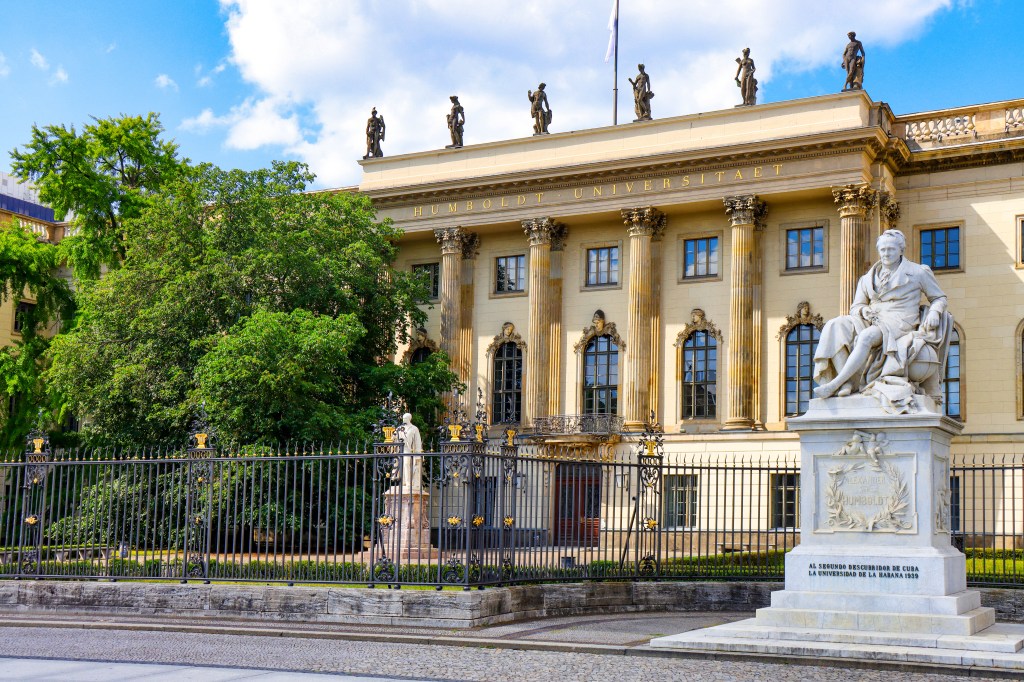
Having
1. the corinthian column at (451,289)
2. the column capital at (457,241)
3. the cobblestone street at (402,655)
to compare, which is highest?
the column capital at (457,241)

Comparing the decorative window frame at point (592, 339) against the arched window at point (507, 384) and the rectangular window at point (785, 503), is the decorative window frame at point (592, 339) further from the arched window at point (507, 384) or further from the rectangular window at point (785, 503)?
the rectangular window at point (785, 503)

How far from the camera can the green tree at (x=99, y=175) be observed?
42125 millimetres

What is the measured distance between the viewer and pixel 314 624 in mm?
15562

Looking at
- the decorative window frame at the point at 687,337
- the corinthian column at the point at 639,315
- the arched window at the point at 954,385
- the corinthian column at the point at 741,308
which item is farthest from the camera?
the corinthian column at the point at 639,315

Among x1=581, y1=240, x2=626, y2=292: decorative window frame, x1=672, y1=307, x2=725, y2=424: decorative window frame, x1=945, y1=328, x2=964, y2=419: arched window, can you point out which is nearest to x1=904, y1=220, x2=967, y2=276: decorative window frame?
x1=945, y1=328, x2=964, y2=419: arched window

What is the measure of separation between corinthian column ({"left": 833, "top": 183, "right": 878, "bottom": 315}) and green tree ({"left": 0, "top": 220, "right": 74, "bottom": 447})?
92.7 feet

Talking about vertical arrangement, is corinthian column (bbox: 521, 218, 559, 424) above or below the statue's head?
above

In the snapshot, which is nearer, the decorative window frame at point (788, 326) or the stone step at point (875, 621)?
the stone step at point (875, 621)

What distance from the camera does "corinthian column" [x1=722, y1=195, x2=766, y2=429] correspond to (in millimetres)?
41812

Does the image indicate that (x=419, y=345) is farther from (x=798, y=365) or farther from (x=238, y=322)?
(x=798, y=365)

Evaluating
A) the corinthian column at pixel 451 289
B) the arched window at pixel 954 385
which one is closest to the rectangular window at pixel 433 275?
the corinthian column at pixel 451 289

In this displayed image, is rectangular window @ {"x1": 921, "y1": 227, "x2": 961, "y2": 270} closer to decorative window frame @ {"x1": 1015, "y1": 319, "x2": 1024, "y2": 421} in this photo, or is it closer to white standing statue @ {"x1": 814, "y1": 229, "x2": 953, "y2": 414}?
decorative window frame @ {"x1": 1015, "y1": 319, "x2": 1024, "y2": 421}

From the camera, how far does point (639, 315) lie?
43688 millimetres

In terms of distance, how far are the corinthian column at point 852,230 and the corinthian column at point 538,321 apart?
1095 cm
